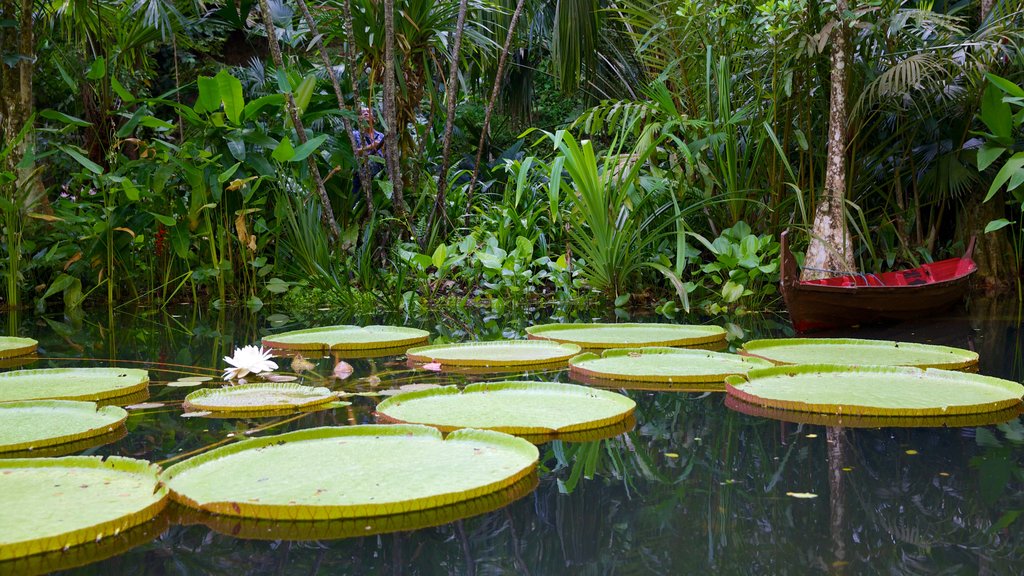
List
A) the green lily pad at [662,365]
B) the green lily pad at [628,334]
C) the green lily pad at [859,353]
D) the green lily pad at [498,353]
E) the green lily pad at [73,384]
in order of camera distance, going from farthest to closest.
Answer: the green lily pad at [628,334], the green lily pad at [498,353], the green lily pad at [859,353], the green lily pad at [662,365], the green lily pad at [73,384]

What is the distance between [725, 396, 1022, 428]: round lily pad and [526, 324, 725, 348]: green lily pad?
983mm

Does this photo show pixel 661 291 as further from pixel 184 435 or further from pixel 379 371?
pixel 184 435

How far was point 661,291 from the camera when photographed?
4.94m

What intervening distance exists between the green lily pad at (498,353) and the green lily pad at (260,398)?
1.97 feet

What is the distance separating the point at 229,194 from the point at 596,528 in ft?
14.3

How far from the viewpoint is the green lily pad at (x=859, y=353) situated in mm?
2471

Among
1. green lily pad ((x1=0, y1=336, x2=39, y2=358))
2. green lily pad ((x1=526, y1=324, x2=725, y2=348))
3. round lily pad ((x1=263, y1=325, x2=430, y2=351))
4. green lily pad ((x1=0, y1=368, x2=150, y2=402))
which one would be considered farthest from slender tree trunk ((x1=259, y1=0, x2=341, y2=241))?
green lily pad ((x1=0, y1=368, x2=150, y2=402))

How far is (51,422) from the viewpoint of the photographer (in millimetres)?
1813

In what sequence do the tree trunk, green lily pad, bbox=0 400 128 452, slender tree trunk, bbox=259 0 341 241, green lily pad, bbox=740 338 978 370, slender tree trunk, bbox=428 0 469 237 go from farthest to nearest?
slender tree trunk, bbox=428 0 469 237 < slender tree trunk, bbox=259 0 341 241 < the tree trunk < green lily pad, bbox=740 338 978 370 < green lily pad, bbox=0 400 128 452

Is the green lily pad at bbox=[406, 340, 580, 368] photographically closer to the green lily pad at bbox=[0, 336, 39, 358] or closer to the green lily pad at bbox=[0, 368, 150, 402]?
the green lily pad at bbox=[0, 368, 150, 402]

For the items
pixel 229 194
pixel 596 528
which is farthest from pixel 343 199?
pixel 596 528

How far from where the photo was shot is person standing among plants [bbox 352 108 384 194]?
533cm

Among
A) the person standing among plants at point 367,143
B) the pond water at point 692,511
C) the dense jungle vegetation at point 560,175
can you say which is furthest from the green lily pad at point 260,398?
the person standing among plants at point 367,143

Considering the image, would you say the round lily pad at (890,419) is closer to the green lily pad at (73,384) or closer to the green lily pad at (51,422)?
the green lily pad at (51,422)
